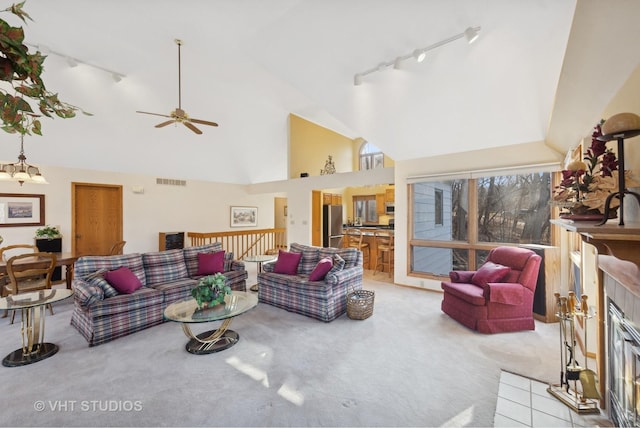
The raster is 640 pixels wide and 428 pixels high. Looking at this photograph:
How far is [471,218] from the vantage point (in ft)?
15.0

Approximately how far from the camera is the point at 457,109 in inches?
151

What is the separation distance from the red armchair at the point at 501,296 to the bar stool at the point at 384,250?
280 cm

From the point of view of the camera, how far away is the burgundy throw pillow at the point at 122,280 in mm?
3299

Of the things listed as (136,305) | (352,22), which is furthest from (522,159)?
(136,305)

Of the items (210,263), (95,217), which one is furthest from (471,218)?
(95,217)

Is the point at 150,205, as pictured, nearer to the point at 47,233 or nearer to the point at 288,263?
the point at 47,233

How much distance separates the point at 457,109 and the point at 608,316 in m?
2.85

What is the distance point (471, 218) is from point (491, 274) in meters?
1.41

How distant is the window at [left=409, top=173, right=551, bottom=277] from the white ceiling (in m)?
0.62

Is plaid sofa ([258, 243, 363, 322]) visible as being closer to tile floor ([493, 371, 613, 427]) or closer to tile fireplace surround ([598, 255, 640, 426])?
tile floor ([493, 371, 613, 427])

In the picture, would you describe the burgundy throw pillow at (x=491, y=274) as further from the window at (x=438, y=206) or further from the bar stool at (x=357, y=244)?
the bar stool at (x=357, y=244)

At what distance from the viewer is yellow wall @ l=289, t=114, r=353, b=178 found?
8.06 meters


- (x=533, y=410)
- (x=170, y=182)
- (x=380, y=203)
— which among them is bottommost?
(x=533, y=410)

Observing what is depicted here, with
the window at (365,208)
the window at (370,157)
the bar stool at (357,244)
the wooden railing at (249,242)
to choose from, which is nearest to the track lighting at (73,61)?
the wooden railing at (249,242)
